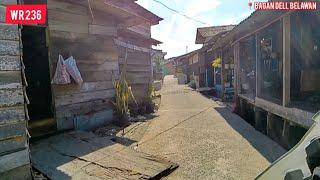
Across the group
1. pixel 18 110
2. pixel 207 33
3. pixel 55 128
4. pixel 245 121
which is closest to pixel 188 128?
pixel 245 121

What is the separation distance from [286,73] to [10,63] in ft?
20.0

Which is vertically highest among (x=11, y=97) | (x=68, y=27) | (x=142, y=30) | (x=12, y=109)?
(x=142, y=30)

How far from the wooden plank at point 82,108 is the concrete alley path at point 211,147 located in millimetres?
1616

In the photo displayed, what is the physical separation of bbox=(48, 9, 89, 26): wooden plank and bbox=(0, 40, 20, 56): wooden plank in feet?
11.3

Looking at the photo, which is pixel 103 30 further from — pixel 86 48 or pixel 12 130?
pixel 12 130

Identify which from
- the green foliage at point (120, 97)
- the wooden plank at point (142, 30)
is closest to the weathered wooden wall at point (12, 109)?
the green foliage at point (120, 97)

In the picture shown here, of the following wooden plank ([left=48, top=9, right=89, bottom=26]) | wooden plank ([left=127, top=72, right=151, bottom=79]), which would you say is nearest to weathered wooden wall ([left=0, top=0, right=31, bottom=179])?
wooden plank ([left=48, top=9, right=89, bottom=26])

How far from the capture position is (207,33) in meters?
30.8

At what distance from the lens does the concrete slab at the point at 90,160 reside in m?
4.85

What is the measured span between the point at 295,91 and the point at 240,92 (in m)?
4.93

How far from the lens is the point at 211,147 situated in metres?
7.11

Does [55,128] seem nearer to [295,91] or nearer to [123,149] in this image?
[123,149]

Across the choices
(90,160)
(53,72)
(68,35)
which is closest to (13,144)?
(90,160)

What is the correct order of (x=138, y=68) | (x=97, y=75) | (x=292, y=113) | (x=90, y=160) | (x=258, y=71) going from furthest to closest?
(x=138, y=68) → (x=258, y=71) → (x=97, y=75) → (x=292, y=113) → (x=90, y=160)
